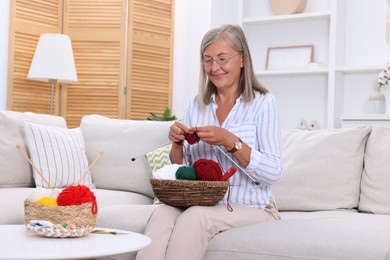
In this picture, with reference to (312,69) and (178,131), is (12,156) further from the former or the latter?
(312,69)

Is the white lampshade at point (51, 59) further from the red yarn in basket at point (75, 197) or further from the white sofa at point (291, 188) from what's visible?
the red yarn in basket at point (75, 197)

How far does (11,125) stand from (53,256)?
5.81ft

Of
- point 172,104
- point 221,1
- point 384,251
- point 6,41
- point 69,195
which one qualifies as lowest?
point 384,251

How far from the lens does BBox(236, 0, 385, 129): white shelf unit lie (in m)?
4.82

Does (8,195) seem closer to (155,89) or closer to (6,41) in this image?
(6,41)

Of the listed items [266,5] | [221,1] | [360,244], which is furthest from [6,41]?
[360,244]

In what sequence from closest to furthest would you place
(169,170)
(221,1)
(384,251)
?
(384,251) → (169,170) → (221,1)

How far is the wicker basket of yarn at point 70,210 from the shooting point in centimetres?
169

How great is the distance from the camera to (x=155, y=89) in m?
5.40

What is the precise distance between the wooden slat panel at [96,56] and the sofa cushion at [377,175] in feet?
9.60

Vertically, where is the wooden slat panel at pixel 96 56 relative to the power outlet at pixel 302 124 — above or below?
above

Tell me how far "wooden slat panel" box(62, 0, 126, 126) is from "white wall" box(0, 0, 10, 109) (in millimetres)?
529

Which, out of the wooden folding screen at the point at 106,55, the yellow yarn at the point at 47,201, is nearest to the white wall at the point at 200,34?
the wooden folding screen at the point at 106,55

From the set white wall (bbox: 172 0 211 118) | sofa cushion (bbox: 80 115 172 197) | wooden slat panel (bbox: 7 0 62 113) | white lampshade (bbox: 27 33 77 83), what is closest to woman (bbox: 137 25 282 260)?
sofa cushion (bbox: 80 115 172 197)
